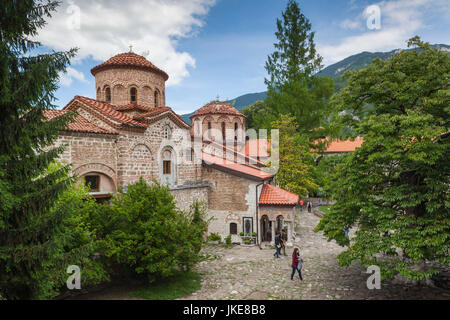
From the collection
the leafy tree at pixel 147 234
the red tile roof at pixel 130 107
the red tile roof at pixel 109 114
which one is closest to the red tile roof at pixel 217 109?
the red tile roof at pixel 130 107

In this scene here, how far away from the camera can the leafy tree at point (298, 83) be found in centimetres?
2427

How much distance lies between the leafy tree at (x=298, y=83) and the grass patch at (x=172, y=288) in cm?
1740

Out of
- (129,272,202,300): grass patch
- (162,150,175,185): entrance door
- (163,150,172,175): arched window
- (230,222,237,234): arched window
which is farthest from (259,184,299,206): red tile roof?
(129,272,202,300): grass patch

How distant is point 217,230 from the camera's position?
16297 mm

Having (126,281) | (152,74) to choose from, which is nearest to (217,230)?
(126,281)

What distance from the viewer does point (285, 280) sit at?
33.4 ft

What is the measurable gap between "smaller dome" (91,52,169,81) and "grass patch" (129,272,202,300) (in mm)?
12216

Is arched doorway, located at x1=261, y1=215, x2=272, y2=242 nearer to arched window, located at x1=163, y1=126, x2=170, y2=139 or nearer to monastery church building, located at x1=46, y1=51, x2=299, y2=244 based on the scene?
monastery church building, located at x1=46, y1=51, x2=299, y2=244

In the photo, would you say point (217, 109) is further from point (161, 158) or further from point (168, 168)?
point (161, 158)

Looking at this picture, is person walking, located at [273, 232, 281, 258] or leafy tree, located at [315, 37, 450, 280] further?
person walking, located at [273, 232, 281, 258]

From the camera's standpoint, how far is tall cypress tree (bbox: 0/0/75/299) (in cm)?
503

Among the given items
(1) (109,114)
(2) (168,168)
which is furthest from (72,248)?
(2) (168,168)

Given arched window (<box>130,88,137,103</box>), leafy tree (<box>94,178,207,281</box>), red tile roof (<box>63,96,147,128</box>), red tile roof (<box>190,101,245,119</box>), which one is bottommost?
leafy tree (<box>94,178,207,281</box>)
